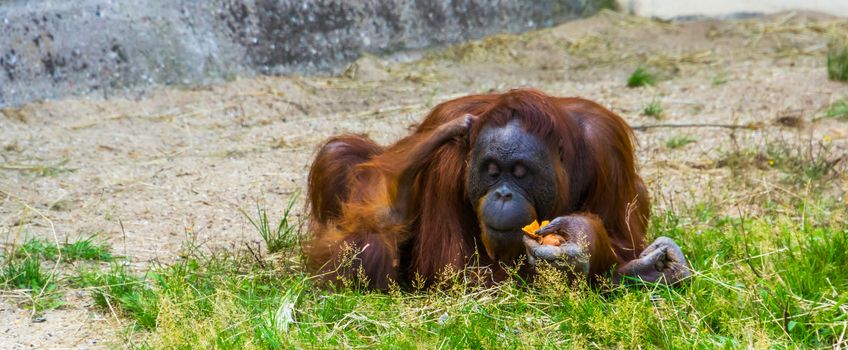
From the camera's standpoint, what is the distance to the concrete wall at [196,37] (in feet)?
18.4

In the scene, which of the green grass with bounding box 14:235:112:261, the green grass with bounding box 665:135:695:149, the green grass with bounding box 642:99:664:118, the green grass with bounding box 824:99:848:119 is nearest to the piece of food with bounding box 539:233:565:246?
the green grass with bounding box 14:235:112:261

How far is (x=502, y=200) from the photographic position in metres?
3.44

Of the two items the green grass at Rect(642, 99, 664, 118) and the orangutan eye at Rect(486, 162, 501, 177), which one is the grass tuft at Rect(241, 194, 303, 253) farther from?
the green grass at Rect(642, 99, 664, 118)

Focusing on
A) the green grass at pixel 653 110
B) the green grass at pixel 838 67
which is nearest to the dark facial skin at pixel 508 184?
the green grass at pixel 653 110

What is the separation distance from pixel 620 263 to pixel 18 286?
72.4 inches

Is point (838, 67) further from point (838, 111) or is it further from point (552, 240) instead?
point (552, 240)

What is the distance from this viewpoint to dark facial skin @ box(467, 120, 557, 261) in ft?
11.3

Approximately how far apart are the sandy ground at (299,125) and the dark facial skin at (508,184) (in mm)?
985

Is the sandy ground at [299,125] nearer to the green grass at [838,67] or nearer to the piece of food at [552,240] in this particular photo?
the green grass at [838,67]

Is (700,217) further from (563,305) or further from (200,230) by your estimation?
(200,230)

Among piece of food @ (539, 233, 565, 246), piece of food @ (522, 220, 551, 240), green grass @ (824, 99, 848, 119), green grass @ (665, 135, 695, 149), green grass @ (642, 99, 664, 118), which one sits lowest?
green grass @ (824, 99, 848, 119)

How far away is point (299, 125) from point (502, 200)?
8.09ft

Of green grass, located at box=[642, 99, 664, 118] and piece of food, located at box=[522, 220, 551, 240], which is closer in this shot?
piece of food, located at box=[522, 220, 551, 240]

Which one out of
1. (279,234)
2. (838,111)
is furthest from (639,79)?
(279,234)
